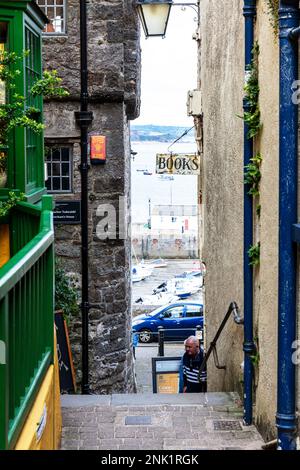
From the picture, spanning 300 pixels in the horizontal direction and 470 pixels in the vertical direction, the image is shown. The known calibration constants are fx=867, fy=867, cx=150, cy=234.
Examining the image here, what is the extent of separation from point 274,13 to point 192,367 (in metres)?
5.38

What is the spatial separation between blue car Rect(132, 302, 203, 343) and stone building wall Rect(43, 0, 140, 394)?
18.1 meters

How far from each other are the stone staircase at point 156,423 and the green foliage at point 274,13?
10.7ft

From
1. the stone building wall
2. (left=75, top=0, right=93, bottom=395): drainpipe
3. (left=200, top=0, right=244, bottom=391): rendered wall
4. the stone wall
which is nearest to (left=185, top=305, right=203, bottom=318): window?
(left=200, top=0, right=244, bottom=391): rendered wall

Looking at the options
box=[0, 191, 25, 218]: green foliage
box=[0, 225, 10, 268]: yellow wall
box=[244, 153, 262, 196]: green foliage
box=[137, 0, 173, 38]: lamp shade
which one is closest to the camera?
box=[0, 191, 25, 218]: green foliage

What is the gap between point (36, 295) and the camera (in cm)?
523

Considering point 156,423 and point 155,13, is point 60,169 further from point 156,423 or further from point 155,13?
point 156,423

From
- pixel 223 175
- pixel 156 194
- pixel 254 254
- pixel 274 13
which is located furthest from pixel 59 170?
pixel 156 194

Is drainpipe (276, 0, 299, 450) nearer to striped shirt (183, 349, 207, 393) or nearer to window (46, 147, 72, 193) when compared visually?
striped shirt (183, 349, 207, 393)

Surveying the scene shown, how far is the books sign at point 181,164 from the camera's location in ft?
48.3

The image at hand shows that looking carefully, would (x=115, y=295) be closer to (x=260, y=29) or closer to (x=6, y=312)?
(x=260, y=29)

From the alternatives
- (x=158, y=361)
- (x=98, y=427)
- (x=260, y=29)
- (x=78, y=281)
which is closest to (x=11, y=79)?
(x=260, y=29)

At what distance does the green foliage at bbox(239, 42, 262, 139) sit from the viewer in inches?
290

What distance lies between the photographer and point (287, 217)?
A: 5812mm

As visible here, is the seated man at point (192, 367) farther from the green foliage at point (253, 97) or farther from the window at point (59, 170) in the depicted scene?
the green foliage at point (253, 97)
